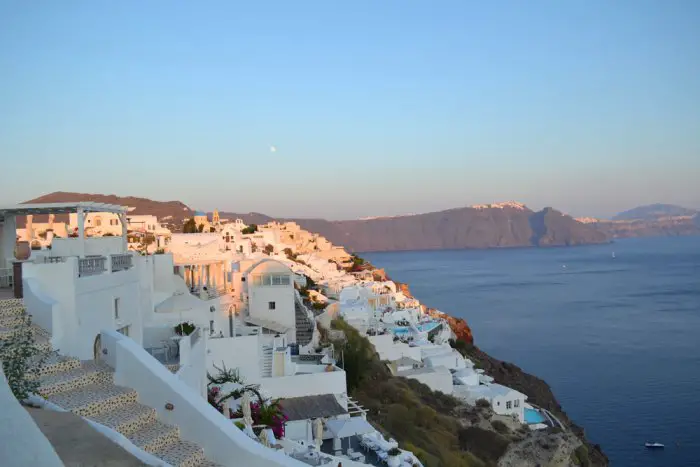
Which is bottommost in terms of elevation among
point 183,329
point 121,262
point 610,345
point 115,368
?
point 610,345

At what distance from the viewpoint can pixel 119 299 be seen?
7.75 metres

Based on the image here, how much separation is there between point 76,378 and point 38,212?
5.04 meters

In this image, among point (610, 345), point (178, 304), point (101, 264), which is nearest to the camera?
point (101, 264)

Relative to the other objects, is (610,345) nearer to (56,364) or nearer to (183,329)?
(183,329)

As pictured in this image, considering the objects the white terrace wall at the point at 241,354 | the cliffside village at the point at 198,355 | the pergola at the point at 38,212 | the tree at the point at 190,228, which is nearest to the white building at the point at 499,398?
the cliffside village at the point at 198,355

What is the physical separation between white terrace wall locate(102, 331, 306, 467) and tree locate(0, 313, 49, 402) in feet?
2.14

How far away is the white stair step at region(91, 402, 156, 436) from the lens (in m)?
4.70

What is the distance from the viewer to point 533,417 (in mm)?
20578

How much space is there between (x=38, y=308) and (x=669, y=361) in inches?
1283

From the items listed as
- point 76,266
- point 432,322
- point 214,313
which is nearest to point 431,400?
point 214,313

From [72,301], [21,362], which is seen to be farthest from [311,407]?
[21,362]

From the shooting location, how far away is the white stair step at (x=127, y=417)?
4703 mm

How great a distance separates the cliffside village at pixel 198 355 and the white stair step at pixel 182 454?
0.01 m

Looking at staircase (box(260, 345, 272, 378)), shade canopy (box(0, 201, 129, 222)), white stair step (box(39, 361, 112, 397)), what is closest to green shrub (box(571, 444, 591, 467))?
staircase (box(260, 345, 272, 378))
